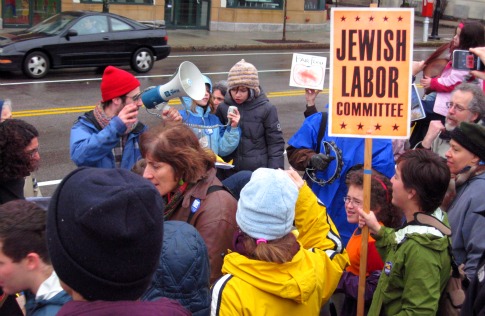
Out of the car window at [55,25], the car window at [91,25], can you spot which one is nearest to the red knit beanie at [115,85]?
the car window at [55,25]

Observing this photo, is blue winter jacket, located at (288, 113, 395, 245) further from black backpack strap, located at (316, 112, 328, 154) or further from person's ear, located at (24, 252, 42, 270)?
person's ear, located at (24, 252, 42, 270)

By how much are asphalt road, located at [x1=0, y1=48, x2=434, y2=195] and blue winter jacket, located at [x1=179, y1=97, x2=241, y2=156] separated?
300 cm

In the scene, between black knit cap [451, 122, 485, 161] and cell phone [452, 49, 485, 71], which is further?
cell phone [452, 49, 485, 71]

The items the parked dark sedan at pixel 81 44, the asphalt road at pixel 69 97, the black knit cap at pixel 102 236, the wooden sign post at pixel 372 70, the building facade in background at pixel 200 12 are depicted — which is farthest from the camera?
the building facade in background at pixel 200 12

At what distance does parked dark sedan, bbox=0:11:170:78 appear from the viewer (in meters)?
14.6

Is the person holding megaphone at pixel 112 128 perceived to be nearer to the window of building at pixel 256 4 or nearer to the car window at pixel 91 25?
the car window at pixel 91 25

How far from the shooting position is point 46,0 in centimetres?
2228

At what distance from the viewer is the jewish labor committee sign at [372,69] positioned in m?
3.80

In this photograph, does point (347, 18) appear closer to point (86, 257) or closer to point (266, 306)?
point (266, 306)

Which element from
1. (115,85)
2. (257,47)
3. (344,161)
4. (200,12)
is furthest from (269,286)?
(200,12)

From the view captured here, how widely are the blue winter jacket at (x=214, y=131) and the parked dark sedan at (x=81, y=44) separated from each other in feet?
32.9

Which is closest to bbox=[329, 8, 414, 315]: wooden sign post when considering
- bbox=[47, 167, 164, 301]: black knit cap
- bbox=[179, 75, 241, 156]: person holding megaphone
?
bbox=[179, 75, 241, 156]: person holding megaphone

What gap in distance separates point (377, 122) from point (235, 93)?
2.13 meters

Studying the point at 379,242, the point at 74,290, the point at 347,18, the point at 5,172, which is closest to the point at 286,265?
the point at 379,242
